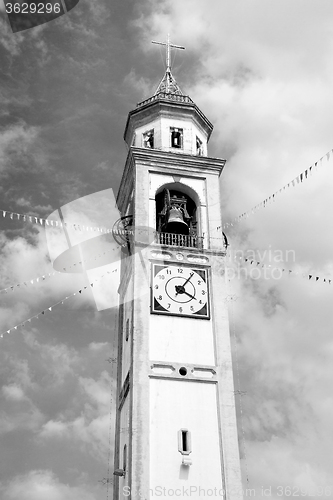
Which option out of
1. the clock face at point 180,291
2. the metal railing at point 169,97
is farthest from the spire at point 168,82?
the clock face at point 180,291

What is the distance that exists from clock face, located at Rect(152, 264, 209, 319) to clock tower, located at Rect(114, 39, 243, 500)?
1.4 inches

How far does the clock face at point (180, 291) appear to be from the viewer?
74.8ft

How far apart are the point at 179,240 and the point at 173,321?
11.2ft

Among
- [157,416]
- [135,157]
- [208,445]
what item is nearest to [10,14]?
[135,157]

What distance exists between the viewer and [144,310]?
2245cm

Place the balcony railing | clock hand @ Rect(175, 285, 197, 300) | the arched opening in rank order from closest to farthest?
clock hand @ Rect(175, 285, 197, 300) → the balcony railing → the arched opening

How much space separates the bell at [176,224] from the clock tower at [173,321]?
5cm

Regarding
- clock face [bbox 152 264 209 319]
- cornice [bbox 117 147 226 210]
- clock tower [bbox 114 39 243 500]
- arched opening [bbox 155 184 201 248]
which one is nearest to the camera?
clock tower [bbox 114 39 243 500]

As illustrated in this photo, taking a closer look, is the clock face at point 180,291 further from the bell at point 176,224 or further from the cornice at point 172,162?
the cornice at point 172,162

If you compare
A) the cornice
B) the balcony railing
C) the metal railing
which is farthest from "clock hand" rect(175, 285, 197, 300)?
the metal railing

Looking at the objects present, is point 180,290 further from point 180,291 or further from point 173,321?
point 173,321

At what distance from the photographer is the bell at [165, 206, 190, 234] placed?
2472 cm

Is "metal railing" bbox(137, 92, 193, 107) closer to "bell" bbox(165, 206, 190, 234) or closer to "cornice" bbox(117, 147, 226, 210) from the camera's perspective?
"cornice" bbox(117, 147, 226, 210)

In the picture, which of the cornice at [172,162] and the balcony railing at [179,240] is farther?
the cornice at [172,162]
